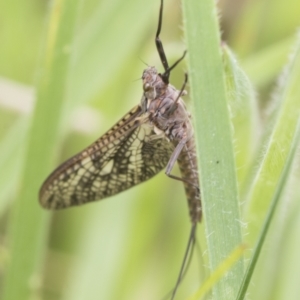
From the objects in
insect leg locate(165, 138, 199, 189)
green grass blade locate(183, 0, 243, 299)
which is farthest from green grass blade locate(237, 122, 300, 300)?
insect leg locate(165, 138, 199, 189)

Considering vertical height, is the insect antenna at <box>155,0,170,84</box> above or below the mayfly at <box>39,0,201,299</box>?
above

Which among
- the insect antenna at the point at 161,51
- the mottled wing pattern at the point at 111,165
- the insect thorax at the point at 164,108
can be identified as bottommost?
the mottled wing pattern at the point at 111,165

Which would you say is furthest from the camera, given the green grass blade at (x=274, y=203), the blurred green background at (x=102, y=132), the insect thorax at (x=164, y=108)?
the blurred green background at (x=102, y=132)

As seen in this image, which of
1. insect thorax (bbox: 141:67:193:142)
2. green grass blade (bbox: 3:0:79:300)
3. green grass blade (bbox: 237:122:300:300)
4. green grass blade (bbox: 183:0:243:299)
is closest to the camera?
green grass blade (bbox: 237:122:300:300)

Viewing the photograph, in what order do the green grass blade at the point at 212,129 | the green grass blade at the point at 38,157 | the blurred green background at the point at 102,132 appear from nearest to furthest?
the green grass blade at the point at 212,129, the green grass blade at the point at 38,157, the blurred green background at the point at 102,132

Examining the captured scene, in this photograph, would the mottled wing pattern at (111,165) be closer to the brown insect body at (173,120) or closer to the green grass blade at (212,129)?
the brown insect body at (173,120)

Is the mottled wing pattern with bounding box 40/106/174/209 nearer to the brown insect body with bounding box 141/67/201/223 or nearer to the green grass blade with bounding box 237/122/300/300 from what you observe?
the brown insect body with bounding box 141/67/201/223

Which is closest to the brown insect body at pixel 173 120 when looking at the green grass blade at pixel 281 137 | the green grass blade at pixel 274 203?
the green grass blade at pixel 281 137
